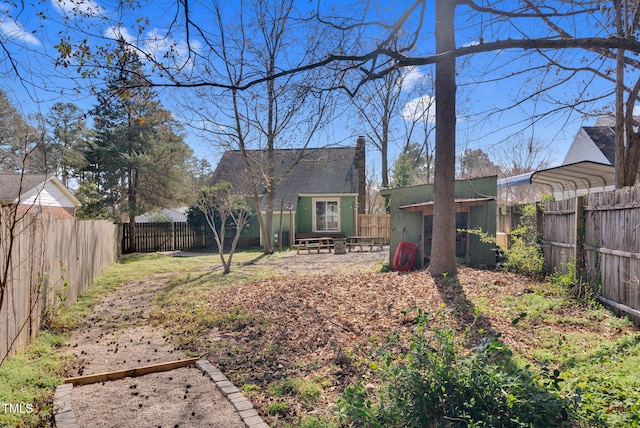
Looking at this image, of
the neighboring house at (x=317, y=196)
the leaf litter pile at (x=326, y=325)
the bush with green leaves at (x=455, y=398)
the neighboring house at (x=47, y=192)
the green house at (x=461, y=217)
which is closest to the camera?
the bush with green leaves at (x=455, y=398)

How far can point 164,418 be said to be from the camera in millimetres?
3193

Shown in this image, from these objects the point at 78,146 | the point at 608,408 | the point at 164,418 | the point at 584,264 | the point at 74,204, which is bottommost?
the point at 164,418

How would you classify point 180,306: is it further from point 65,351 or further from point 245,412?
point 245,412

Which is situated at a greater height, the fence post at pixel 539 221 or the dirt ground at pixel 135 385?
the fence post at pixel 539 221

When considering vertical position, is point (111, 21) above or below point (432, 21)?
below

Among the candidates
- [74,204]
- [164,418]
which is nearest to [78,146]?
[74,204]

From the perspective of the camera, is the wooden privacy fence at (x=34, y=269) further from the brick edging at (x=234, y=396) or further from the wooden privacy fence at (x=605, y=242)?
the wooden privacy fence at (x=605, y=242)

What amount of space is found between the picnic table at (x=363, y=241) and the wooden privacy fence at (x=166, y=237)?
7.52 meters

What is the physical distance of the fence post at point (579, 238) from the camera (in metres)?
6.13

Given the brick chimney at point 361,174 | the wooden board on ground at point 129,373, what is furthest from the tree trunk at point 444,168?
the brick chimney at point 361,174

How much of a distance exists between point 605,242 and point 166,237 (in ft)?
62.6

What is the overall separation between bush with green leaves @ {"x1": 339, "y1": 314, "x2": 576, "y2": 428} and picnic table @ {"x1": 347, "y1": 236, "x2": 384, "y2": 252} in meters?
14.8

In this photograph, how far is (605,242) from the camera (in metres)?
5.49

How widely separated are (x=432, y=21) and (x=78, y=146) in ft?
67.1
